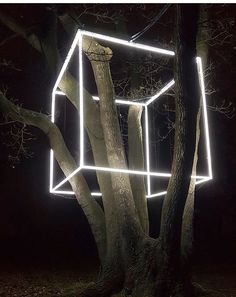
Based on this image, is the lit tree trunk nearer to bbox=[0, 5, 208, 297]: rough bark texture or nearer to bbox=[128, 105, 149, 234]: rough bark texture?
bbox=[0, 5, 208, 297]: rough bark texture

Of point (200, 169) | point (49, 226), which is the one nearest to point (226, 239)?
point (200, 169)

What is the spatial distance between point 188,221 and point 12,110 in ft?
10.6

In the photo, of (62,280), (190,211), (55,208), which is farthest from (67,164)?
(55,208)

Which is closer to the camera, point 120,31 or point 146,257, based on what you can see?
point 146,257

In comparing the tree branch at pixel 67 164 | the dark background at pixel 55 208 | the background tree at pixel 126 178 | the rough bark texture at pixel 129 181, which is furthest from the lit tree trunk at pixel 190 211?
the dark background at pixel 55 208

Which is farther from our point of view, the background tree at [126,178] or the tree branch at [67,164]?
the tree branch at [67,164]

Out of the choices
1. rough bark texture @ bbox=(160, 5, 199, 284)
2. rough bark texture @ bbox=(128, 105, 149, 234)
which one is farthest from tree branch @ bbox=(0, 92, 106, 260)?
rough bark texture @ bbox=(160, 5, 199, 284)

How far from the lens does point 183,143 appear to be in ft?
17.5

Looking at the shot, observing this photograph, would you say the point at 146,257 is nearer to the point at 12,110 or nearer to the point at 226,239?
the point at 12,110

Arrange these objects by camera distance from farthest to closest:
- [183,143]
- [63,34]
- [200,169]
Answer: [200,169] < [63,34] < [183,143]

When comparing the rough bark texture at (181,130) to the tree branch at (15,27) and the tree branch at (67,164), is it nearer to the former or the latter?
the tree branch at (67,164)

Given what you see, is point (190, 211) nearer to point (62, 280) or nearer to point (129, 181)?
point (129, 181)

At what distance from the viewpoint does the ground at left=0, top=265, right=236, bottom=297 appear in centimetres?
750

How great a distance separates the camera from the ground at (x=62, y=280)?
7504 millimetres
